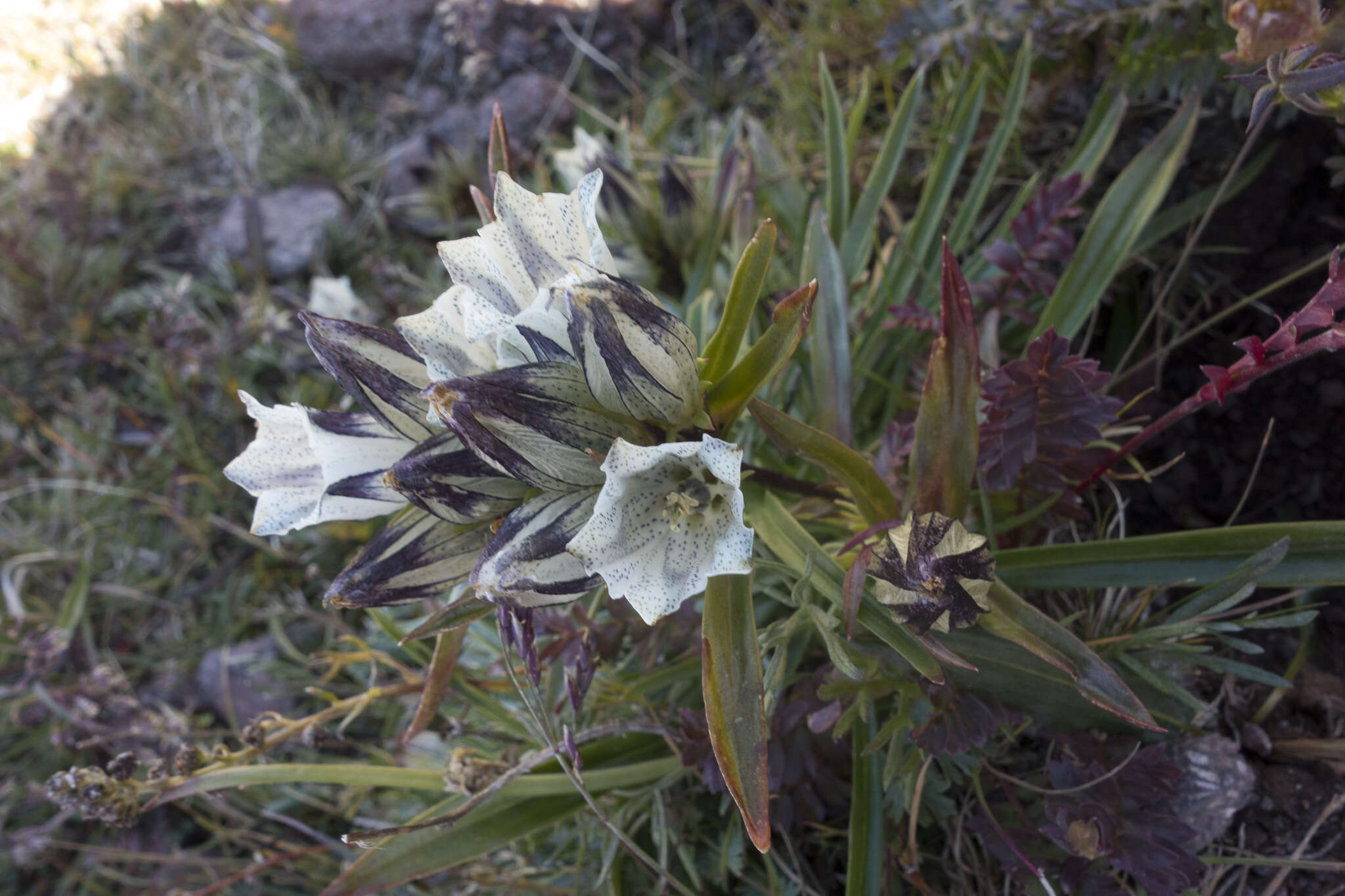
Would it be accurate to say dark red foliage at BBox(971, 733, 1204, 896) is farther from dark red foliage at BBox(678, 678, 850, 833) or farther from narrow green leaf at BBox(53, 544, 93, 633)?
narrow green leaf at BBox(53, 544, 93, 633)

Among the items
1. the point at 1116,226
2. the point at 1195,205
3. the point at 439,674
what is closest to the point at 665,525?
the point at 439,674

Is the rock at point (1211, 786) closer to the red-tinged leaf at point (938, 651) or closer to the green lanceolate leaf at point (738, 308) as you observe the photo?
the red-tinged leaf at point (938, 651)

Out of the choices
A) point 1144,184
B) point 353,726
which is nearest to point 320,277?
point 353,726

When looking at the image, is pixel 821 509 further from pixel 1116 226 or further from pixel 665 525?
pixel 1116 226

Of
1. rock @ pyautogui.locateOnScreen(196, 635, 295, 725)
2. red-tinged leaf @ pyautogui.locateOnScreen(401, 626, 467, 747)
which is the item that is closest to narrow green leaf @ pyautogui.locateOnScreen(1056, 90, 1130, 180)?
red-tinged leaf @ pyautogui.locateOnScreen(401, 626, 467, 747)

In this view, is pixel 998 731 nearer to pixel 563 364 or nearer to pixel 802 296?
pixel 802 296

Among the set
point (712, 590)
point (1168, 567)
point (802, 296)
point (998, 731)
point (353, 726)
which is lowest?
point (353, 726)
